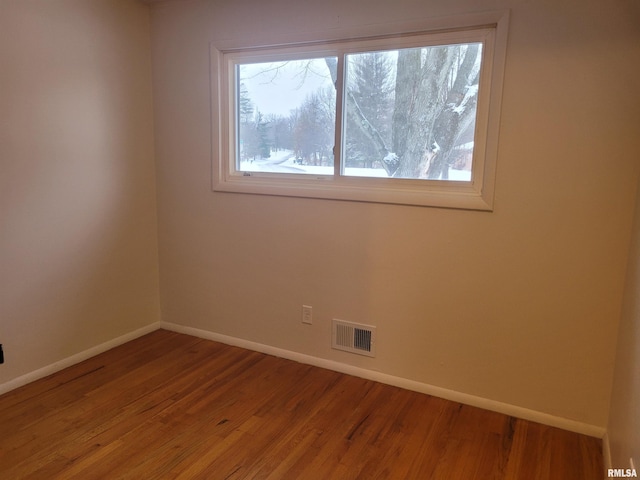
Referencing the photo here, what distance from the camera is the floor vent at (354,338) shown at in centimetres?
272

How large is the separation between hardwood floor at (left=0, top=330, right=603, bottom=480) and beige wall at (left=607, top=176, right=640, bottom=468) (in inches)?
10.5

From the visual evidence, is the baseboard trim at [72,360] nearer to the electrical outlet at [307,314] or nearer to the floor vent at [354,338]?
the electrical outlet at [307,314]

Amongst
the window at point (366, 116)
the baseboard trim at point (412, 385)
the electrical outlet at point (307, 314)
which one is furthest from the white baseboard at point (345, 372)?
the window at point (366, 116)

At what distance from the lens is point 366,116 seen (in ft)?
8.55

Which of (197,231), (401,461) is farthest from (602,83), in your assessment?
(197,231)

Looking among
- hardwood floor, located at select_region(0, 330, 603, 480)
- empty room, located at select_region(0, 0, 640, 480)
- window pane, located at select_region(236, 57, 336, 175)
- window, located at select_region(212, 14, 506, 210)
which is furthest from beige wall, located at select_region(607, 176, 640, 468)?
window pane, located at select_region(236, 57, 336, 175)

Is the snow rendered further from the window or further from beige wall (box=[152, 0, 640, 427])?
beige wall (box=[152, 0, 640, 427])

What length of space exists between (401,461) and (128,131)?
2654mm

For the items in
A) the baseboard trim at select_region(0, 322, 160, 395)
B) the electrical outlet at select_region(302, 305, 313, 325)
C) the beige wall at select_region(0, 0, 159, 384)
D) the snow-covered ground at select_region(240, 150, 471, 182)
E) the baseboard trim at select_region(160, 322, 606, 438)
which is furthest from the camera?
the electrical outlet at select_region(302, 305, 313, 325)

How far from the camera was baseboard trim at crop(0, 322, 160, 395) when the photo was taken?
8.26 ft

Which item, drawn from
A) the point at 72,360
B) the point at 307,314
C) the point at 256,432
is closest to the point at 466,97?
the point at 307,314

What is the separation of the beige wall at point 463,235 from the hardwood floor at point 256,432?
24 centimetres

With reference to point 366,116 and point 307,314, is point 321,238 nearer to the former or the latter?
point 307,314

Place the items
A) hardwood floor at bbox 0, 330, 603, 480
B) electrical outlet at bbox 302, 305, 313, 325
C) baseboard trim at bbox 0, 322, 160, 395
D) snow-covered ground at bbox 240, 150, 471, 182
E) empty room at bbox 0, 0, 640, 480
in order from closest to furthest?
hardwood floor at bbox 0, 330, 603, 480, empty room at bbox 0, 0, 640, 480, baseboard trim at bbox 0, 322, 160, 395, snow-covered ground at bbox 240, 150, 471, 182, electrical outlet at bbox 302, 305, 313, 325
